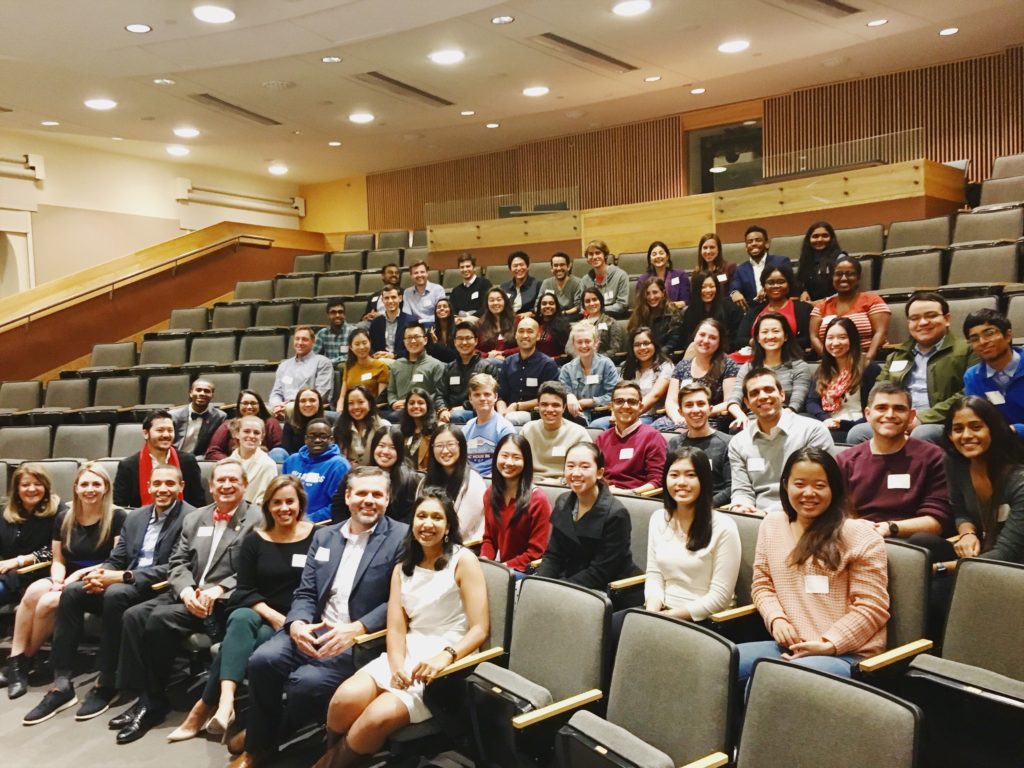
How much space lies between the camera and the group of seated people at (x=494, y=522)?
2156 mm

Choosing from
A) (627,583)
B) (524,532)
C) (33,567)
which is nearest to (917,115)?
(524,532)

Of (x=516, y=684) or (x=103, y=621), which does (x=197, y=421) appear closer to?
(x=103, y=621)

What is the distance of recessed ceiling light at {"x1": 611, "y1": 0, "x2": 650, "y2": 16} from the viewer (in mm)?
5469

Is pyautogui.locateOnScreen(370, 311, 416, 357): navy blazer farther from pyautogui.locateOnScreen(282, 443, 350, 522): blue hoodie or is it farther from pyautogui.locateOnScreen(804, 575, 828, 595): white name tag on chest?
pyautogui.locateOnScreen(804, 575, 828, 595): white name tag on chest

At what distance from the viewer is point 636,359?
4148 mm

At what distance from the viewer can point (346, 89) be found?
724 cm

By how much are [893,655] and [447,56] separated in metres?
5.80

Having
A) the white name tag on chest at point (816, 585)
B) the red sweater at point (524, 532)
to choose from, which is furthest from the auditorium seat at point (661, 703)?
the red sweater at point (524, 532)

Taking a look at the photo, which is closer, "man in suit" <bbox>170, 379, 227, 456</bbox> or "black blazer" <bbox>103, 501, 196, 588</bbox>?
"black blazer" <bbox>103, 501, 196, 588</bbox>

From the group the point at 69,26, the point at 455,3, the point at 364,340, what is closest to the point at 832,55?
the point at 455,3

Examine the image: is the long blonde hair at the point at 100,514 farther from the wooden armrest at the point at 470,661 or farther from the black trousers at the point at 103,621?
the wooden armrest at the point at 470,661

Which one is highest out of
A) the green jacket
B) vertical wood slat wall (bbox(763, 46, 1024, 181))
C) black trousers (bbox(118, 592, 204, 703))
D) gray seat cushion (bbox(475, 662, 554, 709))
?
vertical wood slat wall (bbox(763, 46, 1024, 181))

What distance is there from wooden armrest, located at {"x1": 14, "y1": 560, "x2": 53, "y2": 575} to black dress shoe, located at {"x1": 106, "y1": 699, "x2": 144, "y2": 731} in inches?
33.7

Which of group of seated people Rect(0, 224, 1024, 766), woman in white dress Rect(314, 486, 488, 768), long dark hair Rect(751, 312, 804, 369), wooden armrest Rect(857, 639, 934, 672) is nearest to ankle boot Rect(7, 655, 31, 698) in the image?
group of seated people Rect(0, 224, 1024, 766)
